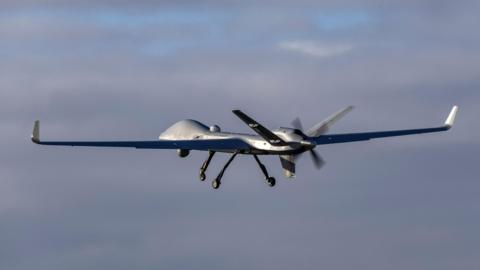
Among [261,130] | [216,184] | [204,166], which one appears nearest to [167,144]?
[204,166]

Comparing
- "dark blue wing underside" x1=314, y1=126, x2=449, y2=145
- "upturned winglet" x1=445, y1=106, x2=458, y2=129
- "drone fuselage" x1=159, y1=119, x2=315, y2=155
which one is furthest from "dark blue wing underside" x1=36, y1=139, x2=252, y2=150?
"upturned winglet" x1=445, y1=106, x2=458, y2=129

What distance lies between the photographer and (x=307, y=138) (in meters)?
113

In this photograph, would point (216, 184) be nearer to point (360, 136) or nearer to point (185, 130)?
point (185, 130)

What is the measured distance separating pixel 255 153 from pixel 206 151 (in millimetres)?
5184

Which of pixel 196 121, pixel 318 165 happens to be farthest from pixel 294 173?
pixel 196 121

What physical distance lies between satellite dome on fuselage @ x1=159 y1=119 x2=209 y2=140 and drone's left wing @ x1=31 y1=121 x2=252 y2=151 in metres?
3.15

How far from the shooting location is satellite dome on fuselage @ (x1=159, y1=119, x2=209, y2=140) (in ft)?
401

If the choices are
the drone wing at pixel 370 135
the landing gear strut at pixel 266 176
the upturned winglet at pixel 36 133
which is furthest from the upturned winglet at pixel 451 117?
the upturned winglet at pixel 36 133

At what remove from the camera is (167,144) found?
118750mm

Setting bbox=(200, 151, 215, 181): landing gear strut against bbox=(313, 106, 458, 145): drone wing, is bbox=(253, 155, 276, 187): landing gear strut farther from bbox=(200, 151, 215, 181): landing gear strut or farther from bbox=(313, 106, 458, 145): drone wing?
bbox=(313, 106, 458, 145): drone wing

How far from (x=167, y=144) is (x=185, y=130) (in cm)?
473

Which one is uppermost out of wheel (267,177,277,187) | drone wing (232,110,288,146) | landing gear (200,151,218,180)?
drone wing (232,110,288,146)

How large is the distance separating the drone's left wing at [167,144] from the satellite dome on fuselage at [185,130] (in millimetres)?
3146

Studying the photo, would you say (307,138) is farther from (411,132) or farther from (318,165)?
(411,132)
